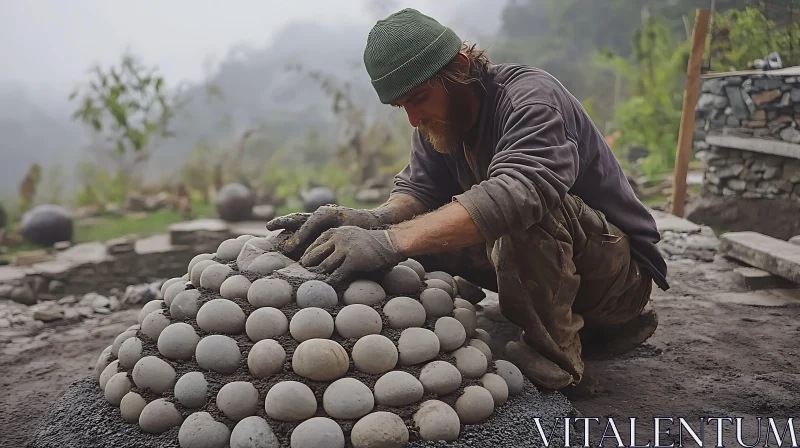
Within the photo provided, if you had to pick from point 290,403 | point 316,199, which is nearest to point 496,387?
point 290,403

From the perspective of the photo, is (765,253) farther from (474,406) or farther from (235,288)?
(235,288)

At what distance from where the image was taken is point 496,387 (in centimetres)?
203

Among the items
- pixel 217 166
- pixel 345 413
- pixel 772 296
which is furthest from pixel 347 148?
pixel 345 413

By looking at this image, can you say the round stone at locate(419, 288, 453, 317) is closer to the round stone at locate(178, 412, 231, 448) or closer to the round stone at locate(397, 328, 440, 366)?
the round stone at locate(397, 328, 440, 366)

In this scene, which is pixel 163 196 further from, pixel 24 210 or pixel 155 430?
pixel 155 430

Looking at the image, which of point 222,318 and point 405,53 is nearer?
point 222,318

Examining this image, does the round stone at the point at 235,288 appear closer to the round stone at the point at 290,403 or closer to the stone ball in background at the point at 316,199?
the round stone at the point at 290,403

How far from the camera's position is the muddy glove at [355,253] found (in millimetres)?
2037

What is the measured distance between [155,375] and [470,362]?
983mm

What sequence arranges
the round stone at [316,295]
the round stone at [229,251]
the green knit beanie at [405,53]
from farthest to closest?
the round stone at [229,251], the green knit beanie at [405,53], the round stone at [316,295]

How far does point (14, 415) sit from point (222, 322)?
1.20 m

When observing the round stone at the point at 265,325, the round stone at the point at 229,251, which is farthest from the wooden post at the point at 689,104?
the round stone at the point at 265,325

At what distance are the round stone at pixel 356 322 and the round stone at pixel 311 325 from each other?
0.03 m

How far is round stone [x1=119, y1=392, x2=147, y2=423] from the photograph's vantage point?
6.35ft
